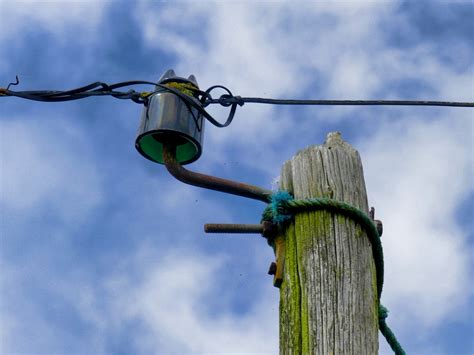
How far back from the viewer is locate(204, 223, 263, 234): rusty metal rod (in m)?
3.22

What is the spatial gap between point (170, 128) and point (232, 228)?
0.57 metres

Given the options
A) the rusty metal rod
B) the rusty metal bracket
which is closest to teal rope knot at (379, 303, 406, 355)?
the rusty metal bracket

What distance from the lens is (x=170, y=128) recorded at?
3426mm

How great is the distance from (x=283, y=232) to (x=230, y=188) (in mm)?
325

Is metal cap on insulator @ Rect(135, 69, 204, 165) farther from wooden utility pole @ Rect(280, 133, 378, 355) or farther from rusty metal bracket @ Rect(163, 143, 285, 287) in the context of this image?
wooden utility pole @ Rect(280, 133, 378, 355)

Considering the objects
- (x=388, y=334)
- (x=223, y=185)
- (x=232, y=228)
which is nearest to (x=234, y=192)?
(x=223, y=185)

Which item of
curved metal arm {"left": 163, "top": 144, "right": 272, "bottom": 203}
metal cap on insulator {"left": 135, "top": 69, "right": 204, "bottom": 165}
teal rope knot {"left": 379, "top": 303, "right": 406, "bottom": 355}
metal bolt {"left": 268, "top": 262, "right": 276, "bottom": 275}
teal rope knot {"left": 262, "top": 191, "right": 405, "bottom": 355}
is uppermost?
metal cap on insulator {"left": 135, "top": 69, "right": 204, "bottom": 165}

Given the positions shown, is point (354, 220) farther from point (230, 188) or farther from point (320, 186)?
point (230, 188)

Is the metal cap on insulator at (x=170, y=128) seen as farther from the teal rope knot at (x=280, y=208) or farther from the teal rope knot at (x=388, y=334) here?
the teal rope knot at (x=388, y=334)

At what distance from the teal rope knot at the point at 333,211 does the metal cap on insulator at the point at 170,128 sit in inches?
22.4

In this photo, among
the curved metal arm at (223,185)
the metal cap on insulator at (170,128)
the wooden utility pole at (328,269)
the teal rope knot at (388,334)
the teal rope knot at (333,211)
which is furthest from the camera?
the metal cap on insulator at (170,128)

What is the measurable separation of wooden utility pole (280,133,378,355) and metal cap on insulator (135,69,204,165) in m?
0.54

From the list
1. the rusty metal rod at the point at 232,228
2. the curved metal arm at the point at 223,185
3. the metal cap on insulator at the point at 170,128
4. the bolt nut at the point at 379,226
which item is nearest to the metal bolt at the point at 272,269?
the rusty metal rod at the point at 232,228

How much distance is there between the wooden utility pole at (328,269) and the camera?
9.11 ft
